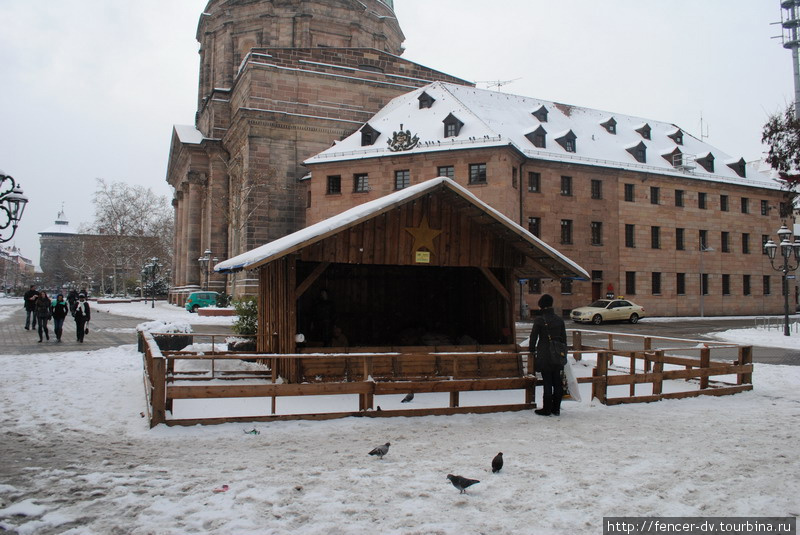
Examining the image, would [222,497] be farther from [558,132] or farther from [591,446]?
[558,132]

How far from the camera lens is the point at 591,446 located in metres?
7.56

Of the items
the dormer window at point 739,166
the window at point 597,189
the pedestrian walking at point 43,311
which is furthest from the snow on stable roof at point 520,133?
the pedestrian walking at point 43,311

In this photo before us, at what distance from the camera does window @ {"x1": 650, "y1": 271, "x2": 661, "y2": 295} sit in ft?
142

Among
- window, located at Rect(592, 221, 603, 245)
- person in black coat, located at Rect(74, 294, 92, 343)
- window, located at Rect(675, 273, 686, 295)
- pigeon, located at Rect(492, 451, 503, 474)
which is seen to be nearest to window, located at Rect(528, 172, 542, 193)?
window, located at Rect(592, 221, 603, 245)

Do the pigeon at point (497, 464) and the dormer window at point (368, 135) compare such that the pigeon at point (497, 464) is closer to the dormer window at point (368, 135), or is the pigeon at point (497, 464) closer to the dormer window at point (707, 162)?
the dormer window at point (368, 135)

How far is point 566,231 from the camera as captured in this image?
40.9m

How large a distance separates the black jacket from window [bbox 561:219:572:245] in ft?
106

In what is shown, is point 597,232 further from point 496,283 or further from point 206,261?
point 496,283

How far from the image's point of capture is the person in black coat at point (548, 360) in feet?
31.0

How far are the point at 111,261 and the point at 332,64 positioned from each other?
5224 centimetres

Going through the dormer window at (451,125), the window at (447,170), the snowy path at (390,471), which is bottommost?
the snowy path at (390,471)

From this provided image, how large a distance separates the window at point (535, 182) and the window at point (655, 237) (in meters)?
9.85

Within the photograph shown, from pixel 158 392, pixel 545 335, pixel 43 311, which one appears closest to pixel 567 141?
pixel 43 311

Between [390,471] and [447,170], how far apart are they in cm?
3284
